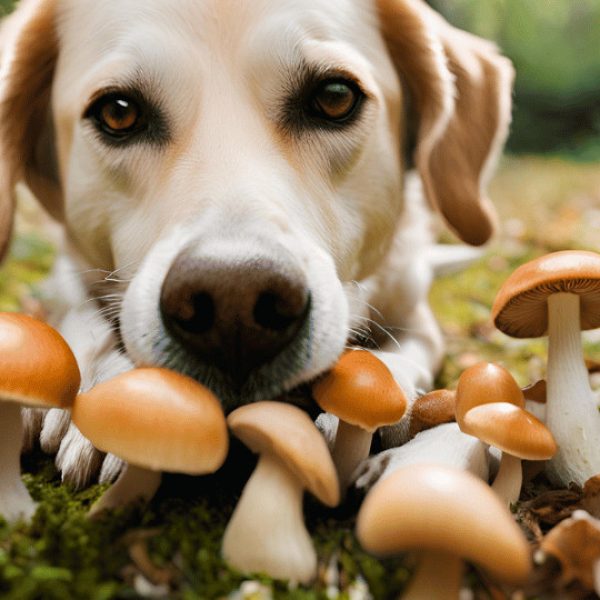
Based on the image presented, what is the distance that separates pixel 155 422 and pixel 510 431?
2.32 feet

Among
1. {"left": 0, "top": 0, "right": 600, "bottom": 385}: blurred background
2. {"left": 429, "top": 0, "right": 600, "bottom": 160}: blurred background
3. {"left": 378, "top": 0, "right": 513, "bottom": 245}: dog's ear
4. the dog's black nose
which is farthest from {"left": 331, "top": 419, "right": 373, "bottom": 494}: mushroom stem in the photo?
{"left": 429, "top": 0, "right": 600, "bottom": 160}: blurred background

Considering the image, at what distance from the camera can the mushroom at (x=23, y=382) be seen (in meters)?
1.25

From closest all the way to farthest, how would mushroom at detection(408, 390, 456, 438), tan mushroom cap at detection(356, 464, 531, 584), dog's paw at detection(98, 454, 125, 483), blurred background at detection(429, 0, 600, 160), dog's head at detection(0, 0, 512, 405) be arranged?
tan mushroom cap at detection(356, 464, 531, 584)
dog's head at detection(0, 0, 512, 405)
dog's paw at detection(98, 454, 125, 483)
mushroom at detection(408, 390, 456, 438)
blurred background at detection(429, 0, 600, 160)

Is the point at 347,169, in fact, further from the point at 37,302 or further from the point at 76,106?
the point at 37,302

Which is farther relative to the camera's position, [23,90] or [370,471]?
[23,90]

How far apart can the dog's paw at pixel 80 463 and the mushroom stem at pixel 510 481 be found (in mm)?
969

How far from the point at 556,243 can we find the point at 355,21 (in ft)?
11.1

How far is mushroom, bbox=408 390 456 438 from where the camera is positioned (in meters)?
1.78

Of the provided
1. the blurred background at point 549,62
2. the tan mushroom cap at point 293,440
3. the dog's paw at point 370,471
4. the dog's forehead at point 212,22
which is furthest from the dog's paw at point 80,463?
the blurred background at point 549,62

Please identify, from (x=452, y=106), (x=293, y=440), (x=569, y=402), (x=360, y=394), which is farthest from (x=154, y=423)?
(x=452, y=106)

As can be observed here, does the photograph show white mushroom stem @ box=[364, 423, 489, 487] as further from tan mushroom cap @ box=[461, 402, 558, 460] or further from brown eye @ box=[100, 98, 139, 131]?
brown eye @ box=[100, 98, 139, 131]

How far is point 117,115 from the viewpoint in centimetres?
204

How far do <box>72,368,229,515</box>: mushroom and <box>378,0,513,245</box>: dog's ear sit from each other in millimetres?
1540

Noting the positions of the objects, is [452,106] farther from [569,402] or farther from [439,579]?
[439,579]
